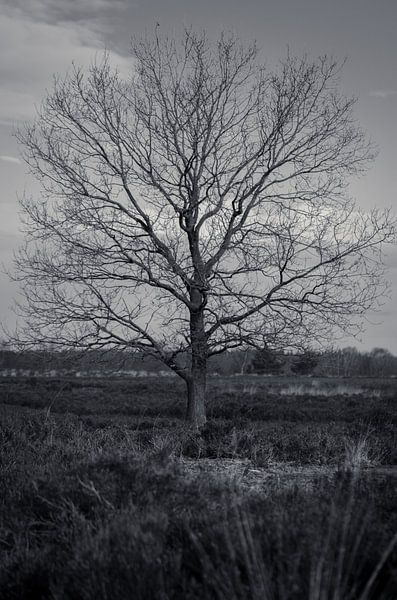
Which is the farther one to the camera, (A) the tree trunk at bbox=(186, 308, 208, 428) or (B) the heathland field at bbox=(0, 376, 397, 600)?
(A) the tree trunk at bbox=(186, 308, 208, 428)

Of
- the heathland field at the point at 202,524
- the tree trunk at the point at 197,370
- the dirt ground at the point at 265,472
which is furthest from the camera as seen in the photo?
the tree trunk at the point at 197,370

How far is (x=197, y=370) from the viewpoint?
13.8 metres

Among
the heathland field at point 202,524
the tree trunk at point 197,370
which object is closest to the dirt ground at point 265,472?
the heathland field at point 202,524

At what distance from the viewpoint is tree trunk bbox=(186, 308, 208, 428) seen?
13010mm

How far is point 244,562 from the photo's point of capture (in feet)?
10.2

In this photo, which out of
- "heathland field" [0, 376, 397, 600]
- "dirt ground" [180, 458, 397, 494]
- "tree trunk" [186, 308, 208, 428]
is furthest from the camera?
"tree trunk" [186, 308, 208, 428]

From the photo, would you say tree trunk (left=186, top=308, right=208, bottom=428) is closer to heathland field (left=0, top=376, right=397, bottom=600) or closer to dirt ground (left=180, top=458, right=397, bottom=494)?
heathland field (left=0, top=376, right=397, bottom=600)

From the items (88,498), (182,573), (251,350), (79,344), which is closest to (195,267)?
(251,350)

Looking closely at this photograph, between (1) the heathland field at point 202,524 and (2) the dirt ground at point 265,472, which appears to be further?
(2) the dirt ground at point 265,472

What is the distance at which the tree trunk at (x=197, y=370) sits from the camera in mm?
13010

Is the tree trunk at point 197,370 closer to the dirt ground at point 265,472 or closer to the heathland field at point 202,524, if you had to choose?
the heathland field at point 202,524

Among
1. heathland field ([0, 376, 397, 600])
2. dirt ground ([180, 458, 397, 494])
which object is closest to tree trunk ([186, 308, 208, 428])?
heathland field ([0, 376, 397, 600])

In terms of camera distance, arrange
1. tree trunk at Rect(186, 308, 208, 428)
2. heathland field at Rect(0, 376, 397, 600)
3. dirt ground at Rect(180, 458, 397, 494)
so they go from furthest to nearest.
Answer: tree trunk at Rect(186, 308, 208, 428) → dirt ground at Rect(180, 458, 397, 494) → heathland field at Rect(0, 376, 397, 600)

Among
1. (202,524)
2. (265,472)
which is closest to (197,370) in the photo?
(265,472)
